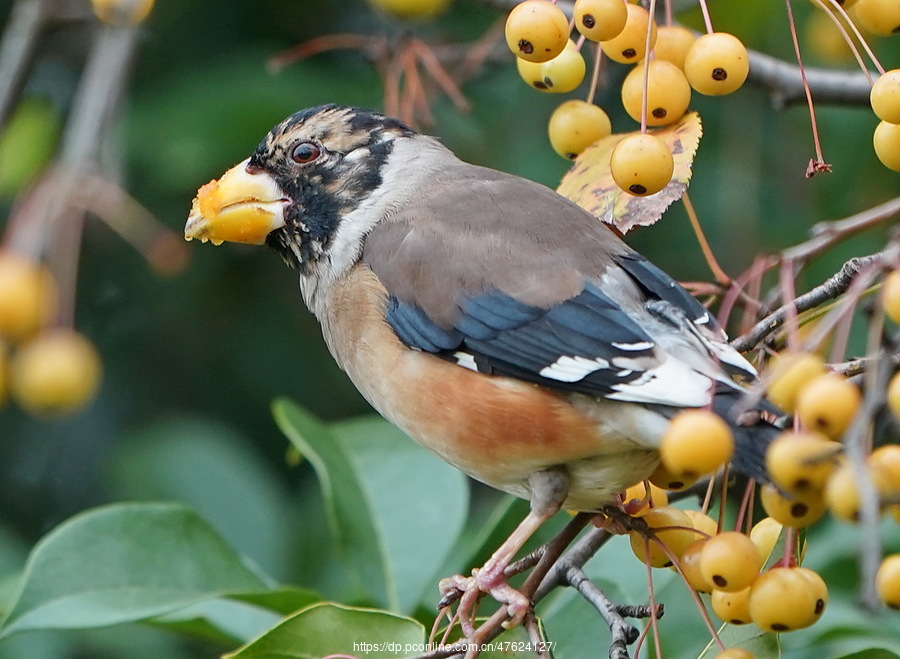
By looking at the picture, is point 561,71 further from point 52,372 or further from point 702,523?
point 52,372

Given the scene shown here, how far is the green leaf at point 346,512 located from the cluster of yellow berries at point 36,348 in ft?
3.36

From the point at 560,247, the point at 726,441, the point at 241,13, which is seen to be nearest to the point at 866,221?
the point at 726,441

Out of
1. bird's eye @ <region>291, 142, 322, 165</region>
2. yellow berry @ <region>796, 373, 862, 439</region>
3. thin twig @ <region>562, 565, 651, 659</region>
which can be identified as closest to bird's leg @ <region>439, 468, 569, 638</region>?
thin twig @ <region>562, 565, 651, 659</region>

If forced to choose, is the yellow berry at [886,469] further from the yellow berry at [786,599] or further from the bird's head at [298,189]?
the bird's head at [298,189]

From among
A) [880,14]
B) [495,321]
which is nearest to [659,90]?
[880,14]

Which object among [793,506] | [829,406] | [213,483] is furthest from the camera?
[213,483]

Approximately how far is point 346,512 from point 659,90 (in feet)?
4.10

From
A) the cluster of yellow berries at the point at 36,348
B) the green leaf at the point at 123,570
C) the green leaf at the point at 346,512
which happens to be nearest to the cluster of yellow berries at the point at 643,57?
the cluster of yellow berries at the point at 36,348

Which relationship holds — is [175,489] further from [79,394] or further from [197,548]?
[79,394]

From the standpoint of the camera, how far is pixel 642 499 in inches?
90.3

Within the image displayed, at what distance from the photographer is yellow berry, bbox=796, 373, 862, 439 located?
Answer: 1.46m

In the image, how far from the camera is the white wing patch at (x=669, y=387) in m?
2.05

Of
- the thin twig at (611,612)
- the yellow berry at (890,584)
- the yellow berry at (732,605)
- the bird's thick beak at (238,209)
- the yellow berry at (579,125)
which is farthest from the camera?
the bird's thick beak at (238,209)

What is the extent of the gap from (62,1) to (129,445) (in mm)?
1535
